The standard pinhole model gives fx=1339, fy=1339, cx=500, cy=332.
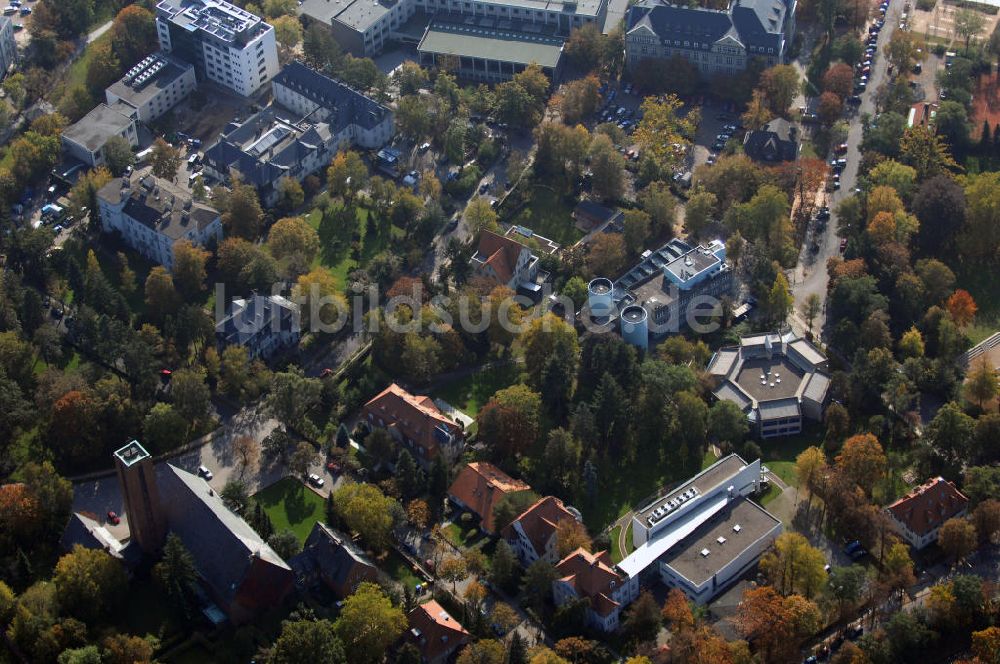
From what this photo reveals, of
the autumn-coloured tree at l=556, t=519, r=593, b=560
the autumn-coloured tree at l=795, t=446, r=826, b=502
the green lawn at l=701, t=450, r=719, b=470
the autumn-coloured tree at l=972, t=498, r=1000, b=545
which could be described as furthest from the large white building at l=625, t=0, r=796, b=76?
the autumn-coloured tree at l=556, t=519, r=593, b=560

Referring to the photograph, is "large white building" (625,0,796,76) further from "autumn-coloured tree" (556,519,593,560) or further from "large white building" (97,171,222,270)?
"autumn-coloured tree" (556,519,593,560)

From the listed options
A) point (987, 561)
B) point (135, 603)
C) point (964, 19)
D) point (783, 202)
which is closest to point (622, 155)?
point (783, 202)

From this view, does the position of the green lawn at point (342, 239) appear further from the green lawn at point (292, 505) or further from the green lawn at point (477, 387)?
the green lawn at point (292, 505)

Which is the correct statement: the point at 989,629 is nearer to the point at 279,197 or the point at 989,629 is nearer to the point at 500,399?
the point at 500,399

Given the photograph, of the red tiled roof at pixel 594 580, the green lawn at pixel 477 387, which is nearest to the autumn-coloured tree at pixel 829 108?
the green lawn at pixel 477 387

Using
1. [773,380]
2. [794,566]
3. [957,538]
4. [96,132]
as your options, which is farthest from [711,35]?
[794,566]

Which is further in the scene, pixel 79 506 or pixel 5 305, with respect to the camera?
pixel 5 305
